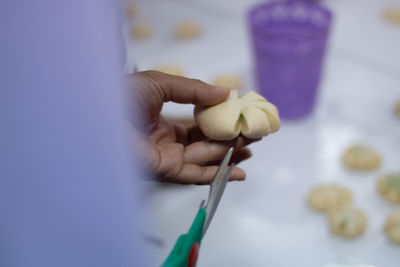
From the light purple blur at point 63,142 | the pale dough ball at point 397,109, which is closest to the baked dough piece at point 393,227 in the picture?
the pale dough ball at point 397,109

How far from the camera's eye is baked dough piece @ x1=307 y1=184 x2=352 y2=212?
1084 millimetres

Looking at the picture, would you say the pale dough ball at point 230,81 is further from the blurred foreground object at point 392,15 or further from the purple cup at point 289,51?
the blurred foreground object at point 392,15

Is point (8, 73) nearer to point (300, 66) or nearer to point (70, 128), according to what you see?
point (70, 128)

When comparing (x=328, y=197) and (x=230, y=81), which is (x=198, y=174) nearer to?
(x=328, y=197)

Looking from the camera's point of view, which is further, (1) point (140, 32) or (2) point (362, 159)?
(1) point (140, 32)

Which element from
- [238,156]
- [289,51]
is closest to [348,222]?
[238,156]

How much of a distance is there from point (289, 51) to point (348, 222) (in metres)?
0.55

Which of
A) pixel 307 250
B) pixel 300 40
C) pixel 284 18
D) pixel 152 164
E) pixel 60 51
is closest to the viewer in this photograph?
pixel 60 51

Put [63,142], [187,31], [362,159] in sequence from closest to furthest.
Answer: [63,142] → [362,159] → [187,31]

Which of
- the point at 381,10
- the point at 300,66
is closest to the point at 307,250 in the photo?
the point at 300,66

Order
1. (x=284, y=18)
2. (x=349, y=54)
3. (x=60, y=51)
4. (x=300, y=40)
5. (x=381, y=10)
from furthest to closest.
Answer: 1. (x=381, y=10)
2. (x=349, y=54)
3. (x=284, y=18)
4. (x=300, y=40)
5. (x=60, y=51)

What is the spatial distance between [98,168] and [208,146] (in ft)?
0.98

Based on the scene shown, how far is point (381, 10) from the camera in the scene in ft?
6.41

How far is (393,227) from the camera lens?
0.98 m
